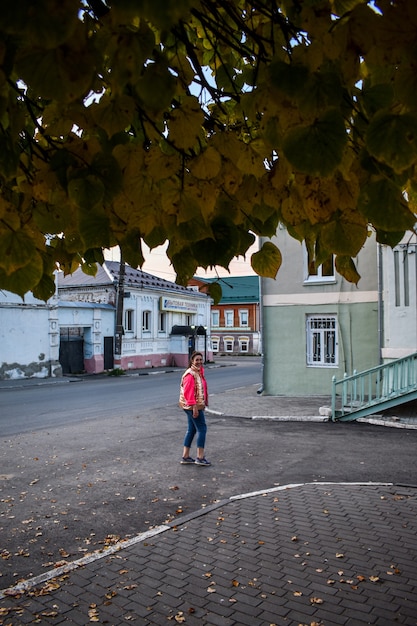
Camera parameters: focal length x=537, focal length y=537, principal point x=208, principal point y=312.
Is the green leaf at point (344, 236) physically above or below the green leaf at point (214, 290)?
above

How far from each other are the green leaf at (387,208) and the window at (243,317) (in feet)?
178

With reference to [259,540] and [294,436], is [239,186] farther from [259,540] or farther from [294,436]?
[294,436]

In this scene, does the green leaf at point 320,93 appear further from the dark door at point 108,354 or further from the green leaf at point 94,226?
the dark door at point 108,354

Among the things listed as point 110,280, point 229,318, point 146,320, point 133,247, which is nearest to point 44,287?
point 133,247

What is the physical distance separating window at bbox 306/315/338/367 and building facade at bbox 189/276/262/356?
35629 millimetres

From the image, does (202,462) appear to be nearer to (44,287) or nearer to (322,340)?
(44,287)

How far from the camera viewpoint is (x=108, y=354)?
33.0 m

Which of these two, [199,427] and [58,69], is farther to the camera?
[199,427]

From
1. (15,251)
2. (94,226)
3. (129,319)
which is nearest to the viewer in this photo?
(15,251)

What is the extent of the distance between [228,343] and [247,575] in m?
52.0

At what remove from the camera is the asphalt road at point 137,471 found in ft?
20.0

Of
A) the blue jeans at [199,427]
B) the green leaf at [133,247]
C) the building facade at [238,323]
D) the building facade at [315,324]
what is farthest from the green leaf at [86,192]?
the building facade at [238,323]

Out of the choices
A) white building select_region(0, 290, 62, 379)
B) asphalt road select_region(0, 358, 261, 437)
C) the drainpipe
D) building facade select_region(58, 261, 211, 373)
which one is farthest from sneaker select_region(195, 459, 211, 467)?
building facade select_region(58, 261, 211, 373)

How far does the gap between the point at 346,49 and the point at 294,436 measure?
10.6 metres
